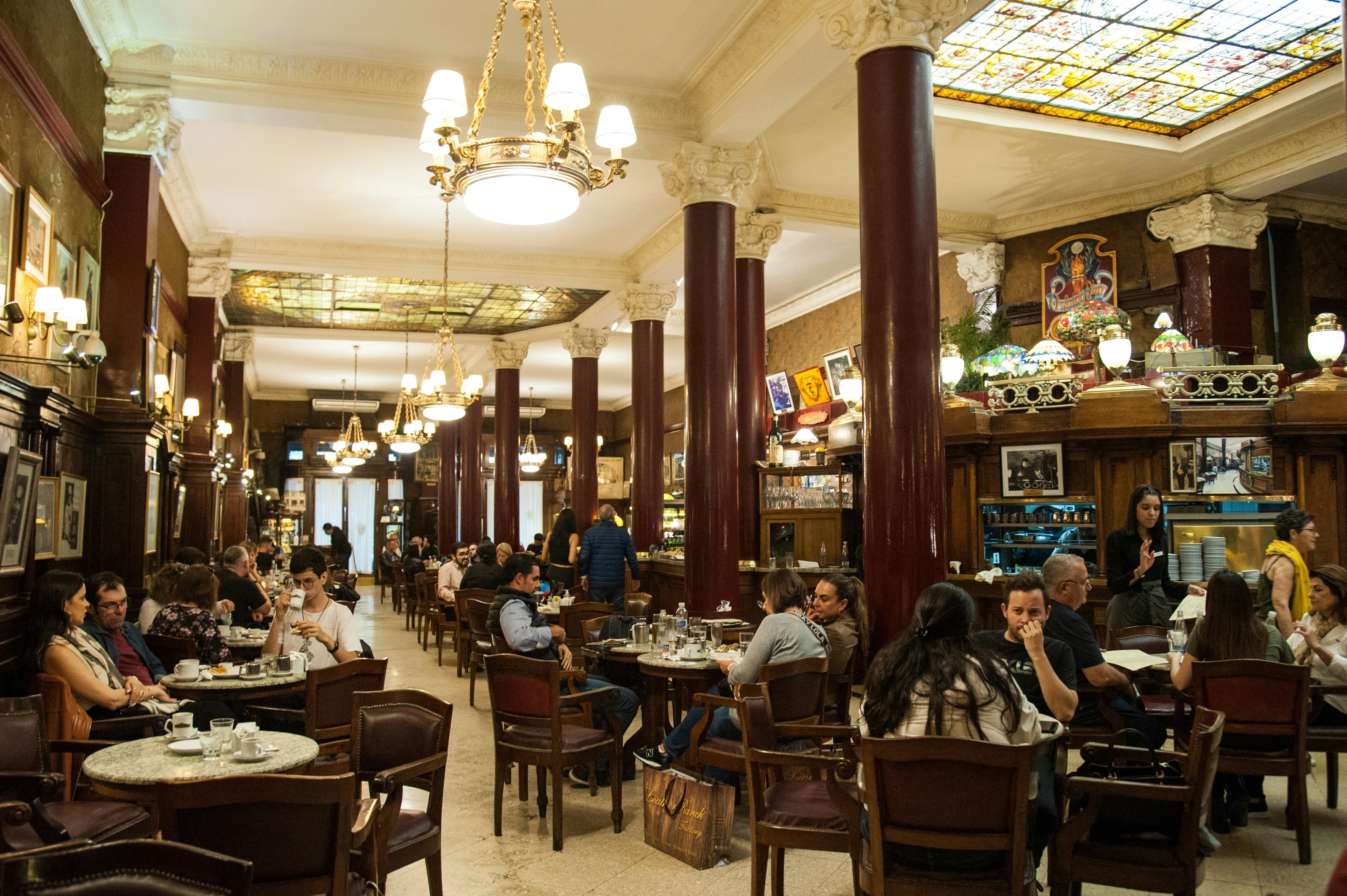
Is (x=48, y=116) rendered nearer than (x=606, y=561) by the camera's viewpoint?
Yes

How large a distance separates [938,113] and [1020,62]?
34.1 inches

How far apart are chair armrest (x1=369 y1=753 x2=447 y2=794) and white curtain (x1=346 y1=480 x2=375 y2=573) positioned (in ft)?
80.3

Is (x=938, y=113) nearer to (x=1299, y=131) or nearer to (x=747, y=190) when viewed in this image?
(x=747, y=190)

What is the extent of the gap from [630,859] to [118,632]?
3.06 meters

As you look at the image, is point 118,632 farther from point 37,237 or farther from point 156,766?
point 37,237

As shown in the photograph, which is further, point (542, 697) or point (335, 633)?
point (335, 633)

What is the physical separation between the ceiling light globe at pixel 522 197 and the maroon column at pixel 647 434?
7974mm

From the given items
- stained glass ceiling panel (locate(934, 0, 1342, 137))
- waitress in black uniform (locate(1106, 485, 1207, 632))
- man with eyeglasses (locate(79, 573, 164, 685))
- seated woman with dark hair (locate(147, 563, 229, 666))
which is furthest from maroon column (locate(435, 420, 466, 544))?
waitress in black uniform (locate(1106, 485, 1207, 632))

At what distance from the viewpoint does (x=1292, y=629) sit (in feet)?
18.1

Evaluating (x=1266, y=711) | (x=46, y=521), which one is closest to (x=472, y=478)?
(x=46, y=521)

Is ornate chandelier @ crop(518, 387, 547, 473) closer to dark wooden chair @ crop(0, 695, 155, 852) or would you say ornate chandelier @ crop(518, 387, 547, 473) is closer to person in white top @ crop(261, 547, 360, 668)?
person in white top @ crop(261, 547, 360, 668)

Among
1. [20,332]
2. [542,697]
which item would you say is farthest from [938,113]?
[20,332]

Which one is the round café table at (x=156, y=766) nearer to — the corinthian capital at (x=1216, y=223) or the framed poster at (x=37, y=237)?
the framed poster at (x=37, y=237)

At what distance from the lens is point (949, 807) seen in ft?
9.41
